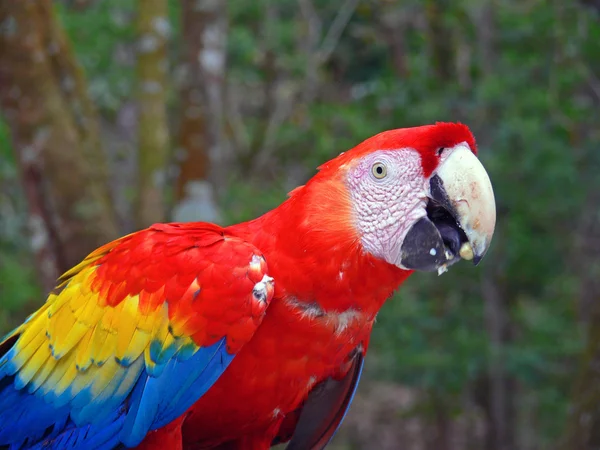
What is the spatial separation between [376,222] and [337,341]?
35 cm

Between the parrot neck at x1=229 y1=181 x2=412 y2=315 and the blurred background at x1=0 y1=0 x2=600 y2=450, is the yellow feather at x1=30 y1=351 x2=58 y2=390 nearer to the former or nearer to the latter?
the parrot neck at x1=229 y1=181 x2=412 y2=315

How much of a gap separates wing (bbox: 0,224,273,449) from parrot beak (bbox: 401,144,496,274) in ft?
1.32

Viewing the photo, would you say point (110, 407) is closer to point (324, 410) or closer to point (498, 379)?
point (324, 410)

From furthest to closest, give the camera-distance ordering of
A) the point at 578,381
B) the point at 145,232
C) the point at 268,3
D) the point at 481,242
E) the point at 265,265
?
the point at 268,3 < the point at 578,381 < the point at 145,232 < the point at 265,265 < the point at 481,242

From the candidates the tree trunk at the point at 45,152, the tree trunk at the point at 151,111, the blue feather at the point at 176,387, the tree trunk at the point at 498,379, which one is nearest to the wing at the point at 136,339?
the blue feather at the point at 176,387

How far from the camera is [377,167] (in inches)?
66.1

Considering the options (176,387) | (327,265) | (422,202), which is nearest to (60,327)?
(176,387)

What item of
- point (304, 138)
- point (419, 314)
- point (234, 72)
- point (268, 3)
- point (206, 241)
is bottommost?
point (419, 314)

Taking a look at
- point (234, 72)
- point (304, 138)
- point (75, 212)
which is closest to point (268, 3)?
point (234, 72)

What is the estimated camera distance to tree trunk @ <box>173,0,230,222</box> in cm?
362

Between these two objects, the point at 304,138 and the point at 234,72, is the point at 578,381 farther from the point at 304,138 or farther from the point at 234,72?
the point at 234,72

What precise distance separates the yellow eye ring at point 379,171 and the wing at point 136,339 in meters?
0.37

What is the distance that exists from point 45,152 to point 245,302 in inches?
50.2

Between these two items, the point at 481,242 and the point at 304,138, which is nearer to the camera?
the point at 481,242
